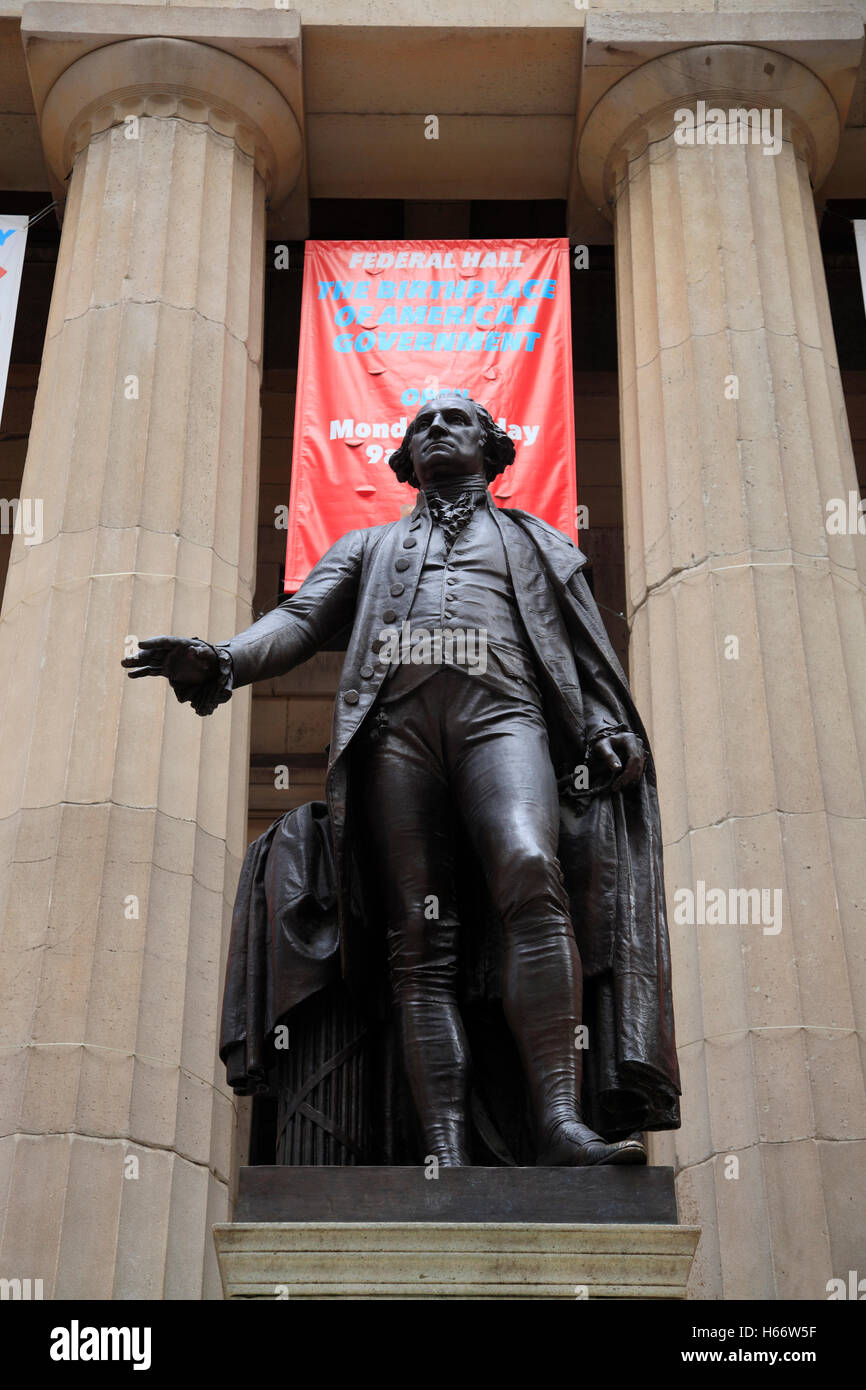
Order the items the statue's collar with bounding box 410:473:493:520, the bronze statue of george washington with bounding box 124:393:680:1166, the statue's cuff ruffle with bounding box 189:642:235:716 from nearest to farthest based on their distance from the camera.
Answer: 1. the bronze statue of george washington with bounding box 124:393:680:1166
2. the statue's cuff ruffle with bounding box 189:642:235:716
3. the statue's collar with bounding box 410:473:493:520

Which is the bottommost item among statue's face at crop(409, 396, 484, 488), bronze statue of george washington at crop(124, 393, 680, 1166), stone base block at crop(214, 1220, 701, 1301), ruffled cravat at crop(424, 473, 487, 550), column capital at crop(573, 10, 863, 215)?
stone base block at crop(214, 1220, 701, 1301)

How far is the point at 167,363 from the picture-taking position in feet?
39.7

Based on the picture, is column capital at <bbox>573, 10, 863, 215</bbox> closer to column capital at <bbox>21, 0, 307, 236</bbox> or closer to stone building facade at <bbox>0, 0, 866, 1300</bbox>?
stone building facade at <bbox>0, 0, 866, 1300</bbox>

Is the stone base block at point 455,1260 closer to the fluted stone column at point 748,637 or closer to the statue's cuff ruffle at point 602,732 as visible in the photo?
the statue's cuff ruffle at point 602,732

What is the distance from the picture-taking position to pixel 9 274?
42.4 ft

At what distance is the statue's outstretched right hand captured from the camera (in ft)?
17.2

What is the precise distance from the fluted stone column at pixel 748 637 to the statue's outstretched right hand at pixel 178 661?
5233 mm

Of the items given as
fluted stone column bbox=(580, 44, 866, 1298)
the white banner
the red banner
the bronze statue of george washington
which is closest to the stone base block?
the bronze statue of george washington

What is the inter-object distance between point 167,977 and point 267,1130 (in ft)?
23.9

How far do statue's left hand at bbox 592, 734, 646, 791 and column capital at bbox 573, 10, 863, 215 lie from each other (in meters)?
9.06

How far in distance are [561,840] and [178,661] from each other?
53.9 inches

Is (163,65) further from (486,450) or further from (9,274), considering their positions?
(486,450)
